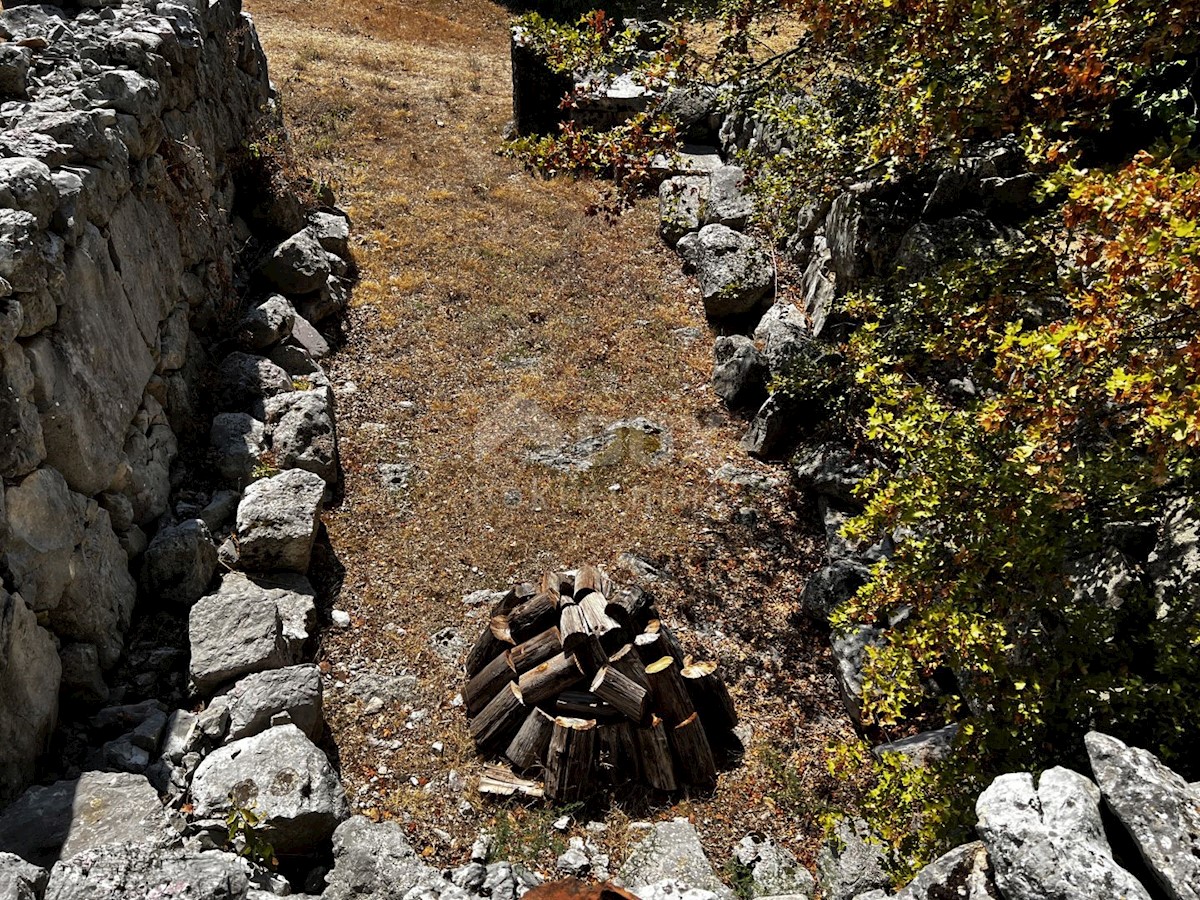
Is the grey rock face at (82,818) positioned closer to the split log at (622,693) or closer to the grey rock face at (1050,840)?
the split log at (622,693)

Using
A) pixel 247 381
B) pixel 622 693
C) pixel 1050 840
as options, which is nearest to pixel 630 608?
pixel 622 693

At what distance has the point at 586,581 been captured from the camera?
7430 mm

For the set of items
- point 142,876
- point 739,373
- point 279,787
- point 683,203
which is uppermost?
point 683,203

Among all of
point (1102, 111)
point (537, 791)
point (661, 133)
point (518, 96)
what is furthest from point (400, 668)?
point (518, 96)

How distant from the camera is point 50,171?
6.78m

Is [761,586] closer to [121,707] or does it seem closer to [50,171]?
[121,707]

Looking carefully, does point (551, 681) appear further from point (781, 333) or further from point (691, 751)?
point (781, 333)

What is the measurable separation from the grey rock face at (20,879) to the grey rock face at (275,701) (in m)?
1.88

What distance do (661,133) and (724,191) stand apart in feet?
21.5

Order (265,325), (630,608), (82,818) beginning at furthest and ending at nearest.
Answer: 1. (265,325)
2. (630,608)
3. (82,818)

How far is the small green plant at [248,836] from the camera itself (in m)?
5.47

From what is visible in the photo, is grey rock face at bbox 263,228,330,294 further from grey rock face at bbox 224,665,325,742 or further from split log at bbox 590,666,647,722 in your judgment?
split log at bbox 590,666,647,722

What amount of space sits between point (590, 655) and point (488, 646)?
1.01 m

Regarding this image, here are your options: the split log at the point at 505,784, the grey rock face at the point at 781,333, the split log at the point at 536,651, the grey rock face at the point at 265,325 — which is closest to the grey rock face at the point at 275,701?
the split log at the point at 505,784
